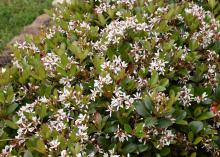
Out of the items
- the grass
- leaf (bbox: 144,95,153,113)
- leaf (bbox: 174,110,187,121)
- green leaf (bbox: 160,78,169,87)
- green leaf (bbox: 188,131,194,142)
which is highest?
the grass

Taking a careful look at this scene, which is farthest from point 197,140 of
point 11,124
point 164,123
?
point 11,124

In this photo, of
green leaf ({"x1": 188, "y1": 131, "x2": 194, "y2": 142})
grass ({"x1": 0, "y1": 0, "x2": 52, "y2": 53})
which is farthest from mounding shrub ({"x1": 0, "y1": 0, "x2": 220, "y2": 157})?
grass ({"x1": 0, "y1": 0, "x2": 52, "y2": 53})

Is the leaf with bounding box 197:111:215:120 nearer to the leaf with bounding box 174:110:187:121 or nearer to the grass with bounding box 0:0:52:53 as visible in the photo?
the leaf with bounding box 174:110:187:121

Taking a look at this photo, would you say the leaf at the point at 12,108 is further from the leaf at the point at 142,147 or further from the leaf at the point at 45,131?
the leaf at the point at 142,147

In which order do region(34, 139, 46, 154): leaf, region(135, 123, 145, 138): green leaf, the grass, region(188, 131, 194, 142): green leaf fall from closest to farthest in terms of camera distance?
1. region(34, 139, 46, 154): leaf
2. region(135, 123, 145, 138): green leaf
3. region(188, 131, 194, 142): green leaf
4. the grass

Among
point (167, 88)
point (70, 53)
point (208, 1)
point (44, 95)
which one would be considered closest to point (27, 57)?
point (70, 53)

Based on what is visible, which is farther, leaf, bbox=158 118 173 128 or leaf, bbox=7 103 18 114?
leaf, bbox=7 103 18 114

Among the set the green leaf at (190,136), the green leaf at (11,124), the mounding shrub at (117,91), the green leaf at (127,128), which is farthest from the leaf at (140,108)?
the green leaf at (11,124)

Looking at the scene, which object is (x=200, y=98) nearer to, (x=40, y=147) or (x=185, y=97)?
(x=185, y=97)
